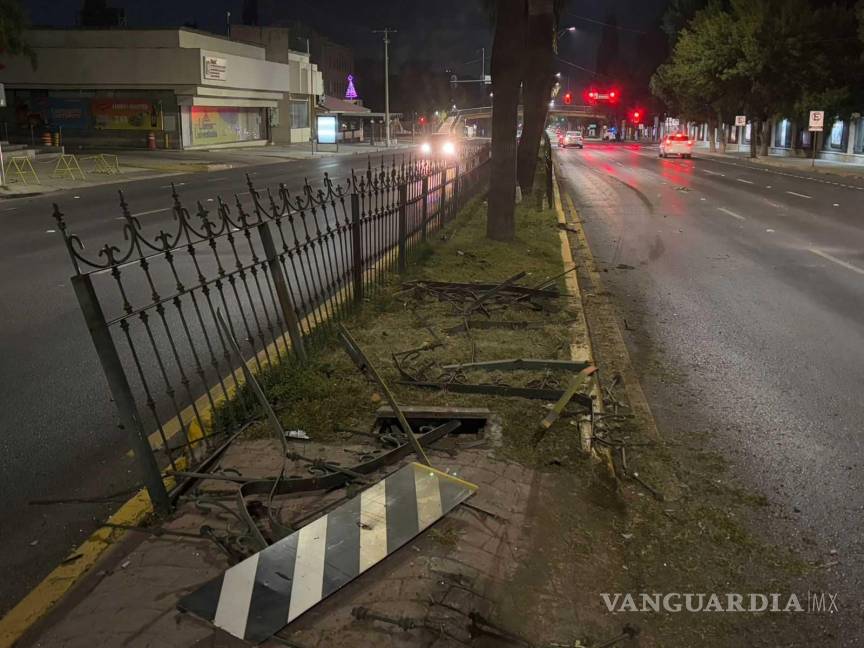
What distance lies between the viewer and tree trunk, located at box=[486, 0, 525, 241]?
12242 millimetres

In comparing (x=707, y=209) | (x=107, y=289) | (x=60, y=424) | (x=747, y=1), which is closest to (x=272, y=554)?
(x=60, y=424)

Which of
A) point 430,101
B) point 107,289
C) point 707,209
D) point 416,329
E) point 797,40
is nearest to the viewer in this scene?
point 416,329

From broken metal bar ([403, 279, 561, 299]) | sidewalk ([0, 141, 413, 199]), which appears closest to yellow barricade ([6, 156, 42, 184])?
sidewalk ([0, 141, 413, 199])

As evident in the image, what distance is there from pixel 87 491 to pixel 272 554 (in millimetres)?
1620

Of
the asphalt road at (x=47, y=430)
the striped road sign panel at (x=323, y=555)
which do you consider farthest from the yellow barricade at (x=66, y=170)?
the striped road sign panel at (x=323, y=555)

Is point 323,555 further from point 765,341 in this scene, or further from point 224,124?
point 224,124

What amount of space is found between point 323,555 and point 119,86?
159ft

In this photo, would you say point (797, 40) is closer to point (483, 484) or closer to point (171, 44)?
point (171, 44)

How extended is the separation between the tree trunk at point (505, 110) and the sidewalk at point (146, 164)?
16166 mm

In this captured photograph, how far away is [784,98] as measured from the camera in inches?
1886

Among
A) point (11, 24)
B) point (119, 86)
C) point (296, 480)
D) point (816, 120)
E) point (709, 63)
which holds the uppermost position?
point (11, 24)

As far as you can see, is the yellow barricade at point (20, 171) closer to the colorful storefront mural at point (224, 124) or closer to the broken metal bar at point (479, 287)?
the colorful storefront mural at point (224, 124)

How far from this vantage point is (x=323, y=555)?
3.71 metres

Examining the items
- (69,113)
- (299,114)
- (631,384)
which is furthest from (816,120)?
(299,114)
